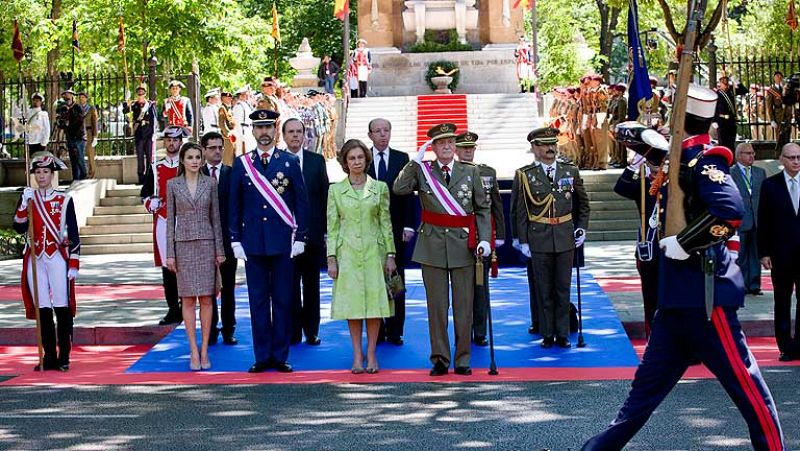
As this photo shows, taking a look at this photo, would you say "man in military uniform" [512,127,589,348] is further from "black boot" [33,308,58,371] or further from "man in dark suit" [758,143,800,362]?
"black boot" [33,308,58,371]

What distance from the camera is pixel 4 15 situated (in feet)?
124

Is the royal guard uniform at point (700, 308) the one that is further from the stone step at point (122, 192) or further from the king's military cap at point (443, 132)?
the stone step at point (122, 192)

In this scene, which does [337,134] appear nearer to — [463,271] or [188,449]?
[463,271]

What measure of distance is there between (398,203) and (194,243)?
1.86 m

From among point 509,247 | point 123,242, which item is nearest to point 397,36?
point 123,242

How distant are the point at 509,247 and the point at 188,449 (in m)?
10.3

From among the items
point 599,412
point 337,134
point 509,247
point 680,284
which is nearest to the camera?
point 680,284

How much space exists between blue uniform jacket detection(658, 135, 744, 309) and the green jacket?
4189 millimetres

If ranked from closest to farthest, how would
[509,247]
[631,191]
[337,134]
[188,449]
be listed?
[188,449]
[631,191]
[509,247]
[337,134]

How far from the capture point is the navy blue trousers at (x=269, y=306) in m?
11.7

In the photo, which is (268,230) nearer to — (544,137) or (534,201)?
(534,201)

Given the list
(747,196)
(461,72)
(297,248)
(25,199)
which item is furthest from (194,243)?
(461,72)

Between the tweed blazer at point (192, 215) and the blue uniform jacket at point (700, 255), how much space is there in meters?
5.56

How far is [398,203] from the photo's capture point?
12688 millimetres
